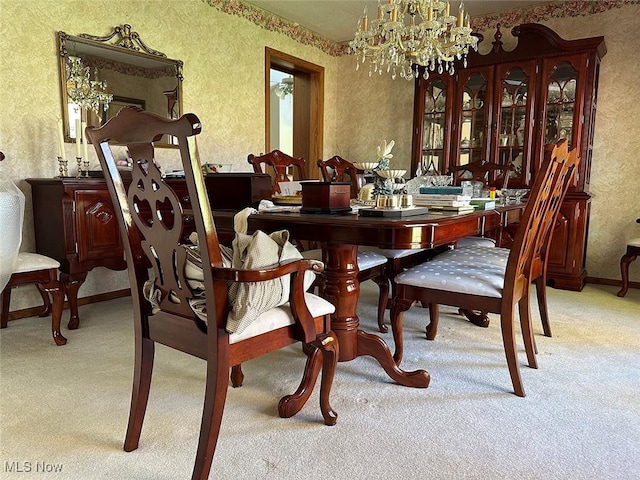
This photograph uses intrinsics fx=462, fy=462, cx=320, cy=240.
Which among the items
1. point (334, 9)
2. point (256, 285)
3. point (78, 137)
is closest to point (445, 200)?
point (256, 285)

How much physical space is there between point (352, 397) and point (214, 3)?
329cm

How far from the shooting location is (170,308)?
4.32 ft

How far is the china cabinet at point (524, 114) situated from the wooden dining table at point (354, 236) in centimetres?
195

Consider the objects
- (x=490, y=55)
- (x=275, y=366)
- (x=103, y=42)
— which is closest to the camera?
(x=275, y=366)

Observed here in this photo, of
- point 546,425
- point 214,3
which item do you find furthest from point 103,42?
point 546,425

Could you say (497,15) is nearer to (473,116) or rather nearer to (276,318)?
(473,116)

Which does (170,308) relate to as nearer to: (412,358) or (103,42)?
(412,358)

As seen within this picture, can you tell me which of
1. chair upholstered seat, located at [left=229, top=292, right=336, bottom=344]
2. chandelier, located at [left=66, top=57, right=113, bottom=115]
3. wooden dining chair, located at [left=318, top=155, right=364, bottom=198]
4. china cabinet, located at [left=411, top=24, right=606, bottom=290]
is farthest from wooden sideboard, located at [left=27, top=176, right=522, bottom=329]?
china cabinet, located at [left=411, top=24, right=606, bottom=290]

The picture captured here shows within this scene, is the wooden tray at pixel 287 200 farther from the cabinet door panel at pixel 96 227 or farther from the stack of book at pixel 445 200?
the cabinet door panel at pixel 96 227

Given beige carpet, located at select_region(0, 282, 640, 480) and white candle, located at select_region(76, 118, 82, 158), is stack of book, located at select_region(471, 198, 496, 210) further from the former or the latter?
white candle, located at select_region(76, 118, 82, 158)

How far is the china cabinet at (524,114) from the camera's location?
356 cm

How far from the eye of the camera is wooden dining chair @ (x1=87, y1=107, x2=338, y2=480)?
112 centimetres

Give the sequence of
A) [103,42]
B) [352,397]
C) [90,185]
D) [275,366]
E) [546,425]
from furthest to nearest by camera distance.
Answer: [103,42]
[90,185]
[275,366]
[352,397]
[546,425]

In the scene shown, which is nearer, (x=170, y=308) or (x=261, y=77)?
(x=170, y=308)
